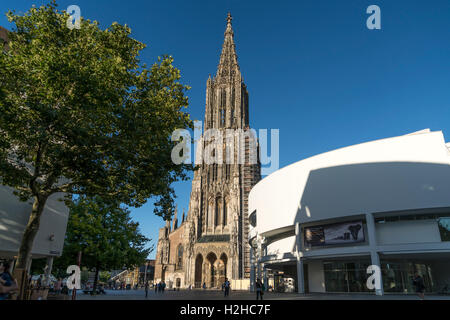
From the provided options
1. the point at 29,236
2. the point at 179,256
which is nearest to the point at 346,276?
the point at 29,236

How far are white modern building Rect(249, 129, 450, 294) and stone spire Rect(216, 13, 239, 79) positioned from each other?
53.7 meters

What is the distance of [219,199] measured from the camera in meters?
63.2

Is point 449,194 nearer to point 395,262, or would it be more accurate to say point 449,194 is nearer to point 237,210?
point 395,262

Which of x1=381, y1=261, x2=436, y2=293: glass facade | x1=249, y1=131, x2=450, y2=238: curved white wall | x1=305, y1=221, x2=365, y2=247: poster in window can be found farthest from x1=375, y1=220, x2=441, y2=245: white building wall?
x1=381, y1=261, x2=436, y2=293: glass facade

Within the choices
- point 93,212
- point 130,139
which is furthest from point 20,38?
point 93,212

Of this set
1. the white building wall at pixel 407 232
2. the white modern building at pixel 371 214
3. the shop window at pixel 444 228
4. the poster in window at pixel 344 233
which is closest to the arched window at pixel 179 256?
the white modern building at pixel 371 214

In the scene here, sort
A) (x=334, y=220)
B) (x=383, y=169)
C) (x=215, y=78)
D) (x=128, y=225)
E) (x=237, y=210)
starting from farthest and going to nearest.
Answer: (x=215, y=78), (x=237, y=210), (x=128, y=225), (x=334, y=220), (x=383, y=169)

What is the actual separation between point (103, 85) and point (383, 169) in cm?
2223

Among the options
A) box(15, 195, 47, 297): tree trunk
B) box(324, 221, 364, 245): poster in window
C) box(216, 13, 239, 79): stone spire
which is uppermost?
box(216, 13, 239, 79): stone spire

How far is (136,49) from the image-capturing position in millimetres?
16375

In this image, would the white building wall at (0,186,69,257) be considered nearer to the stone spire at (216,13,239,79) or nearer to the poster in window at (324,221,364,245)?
the poster in window at (324,221,364,245)

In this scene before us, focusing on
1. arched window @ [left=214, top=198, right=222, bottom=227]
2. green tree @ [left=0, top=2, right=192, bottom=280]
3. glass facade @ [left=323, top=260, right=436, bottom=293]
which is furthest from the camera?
arched window @ [left=214, top=198, right=222, bottom=227]

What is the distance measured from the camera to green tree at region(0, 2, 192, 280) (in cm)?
1191

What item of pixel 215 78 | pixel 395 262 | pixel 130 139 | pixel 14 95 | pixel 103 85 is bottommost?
pixel 395 262
